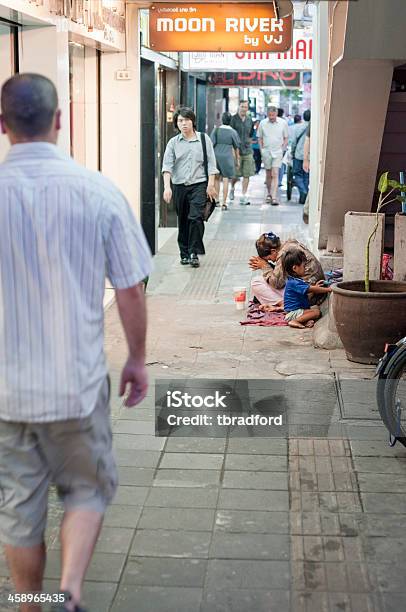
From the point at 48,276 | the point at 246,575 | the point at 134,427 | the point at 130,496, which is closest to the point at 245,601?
the point at 246,575

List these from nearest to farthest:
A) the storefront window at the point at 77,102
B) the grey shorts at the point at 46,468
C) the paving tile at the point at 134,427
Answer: the grey shorts at the point at 46,468, the paving tile at the point at 134,427, the storefront window at the point at 77,102

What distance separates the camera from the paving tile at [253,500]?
4.93m

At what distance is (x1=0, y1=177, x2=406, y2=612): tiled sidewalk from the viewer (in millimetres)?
4023

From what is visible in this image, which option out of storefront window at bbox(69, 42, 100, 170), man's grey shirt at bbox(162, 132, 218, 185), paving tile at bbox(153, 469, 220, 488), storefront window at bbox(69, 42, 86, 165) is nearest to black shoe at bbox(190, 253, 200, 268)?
man's grey shirt at bbox(162, 132, 218, 185)

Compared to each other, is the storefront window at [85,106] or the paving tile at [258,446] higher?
the storefront window at [85,106]

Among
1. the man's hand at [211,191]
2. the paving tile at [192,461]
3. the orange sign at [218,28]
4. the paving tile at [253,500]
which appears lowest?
the paving tile at [192,461]

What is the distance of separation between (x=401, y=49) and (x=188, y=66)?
9759mm

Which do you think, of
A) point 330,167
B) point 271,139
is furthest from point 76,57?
point 271,139

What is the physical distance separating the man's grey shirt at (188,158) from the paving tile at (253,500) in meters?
7.54

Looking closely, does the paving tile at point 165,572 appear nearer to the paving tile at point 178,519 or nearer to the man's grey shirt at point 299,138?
the paving tile at point 178,519

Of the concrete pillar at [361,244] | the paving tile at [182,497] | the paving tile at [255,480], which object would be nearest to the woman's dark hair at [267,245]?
the concrete pillar at [361,244]

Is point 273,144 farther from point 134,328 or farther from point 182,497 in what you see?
point 134,328

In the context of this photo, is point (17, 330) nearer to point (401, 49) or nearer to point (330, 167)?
point (401, 49)

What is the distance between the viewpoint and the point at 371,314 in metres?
7.42
